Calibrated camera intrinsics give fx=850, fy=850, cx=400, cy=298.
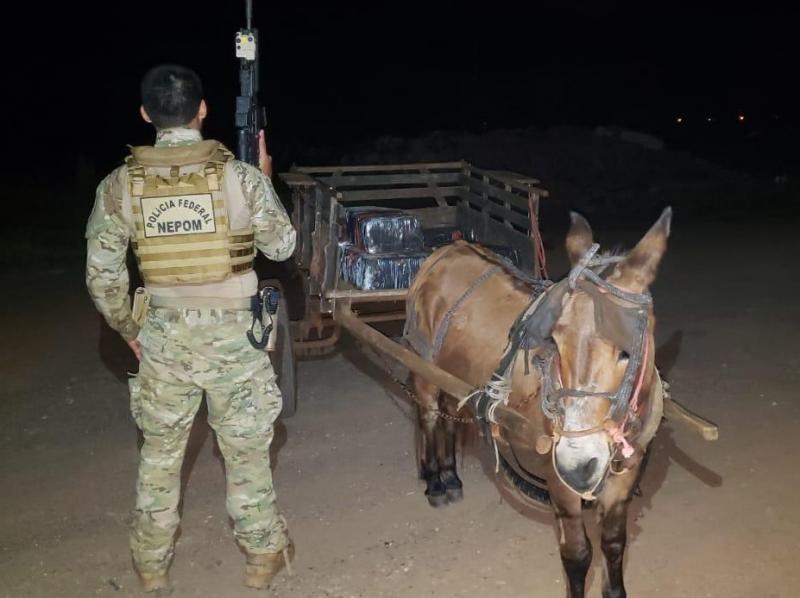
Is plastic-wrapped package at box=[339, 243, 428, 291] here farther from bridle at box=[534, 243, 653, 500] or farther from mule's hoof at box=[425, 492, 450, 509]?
bridle at box=[534, 243, 653, 500]

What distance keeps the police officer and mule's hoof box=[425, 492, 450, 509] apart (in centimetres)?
127

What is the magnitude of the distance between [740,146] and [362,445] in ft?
90.7

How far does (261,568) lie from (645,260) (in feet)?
7.73

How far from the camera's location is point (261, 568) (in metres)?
4.18

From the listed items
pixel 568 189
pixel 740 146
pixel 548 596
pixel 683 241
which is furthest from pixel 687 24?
pixel 548 596

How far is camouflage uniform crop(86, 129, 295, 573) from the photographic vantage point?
3.74 meters

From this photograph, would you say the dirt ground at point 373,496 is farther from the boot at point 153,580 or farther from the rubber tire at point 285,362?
the rubber tire at point 285,362

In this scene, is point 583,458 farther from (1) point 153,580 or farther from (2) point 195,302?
(1) point 153,580

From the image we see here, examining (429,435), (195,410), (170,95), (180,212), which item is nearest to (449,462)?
(429,435)

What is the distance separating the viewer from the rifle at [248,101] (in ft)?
17.1

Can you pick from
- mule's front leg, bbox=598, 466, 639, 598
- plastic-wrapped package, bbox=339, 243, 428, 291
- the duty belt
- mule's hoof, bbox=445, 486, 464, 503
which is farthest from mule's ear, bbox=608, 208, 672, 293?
plastic-wrapped package, bbox=339, 243, 428, 291

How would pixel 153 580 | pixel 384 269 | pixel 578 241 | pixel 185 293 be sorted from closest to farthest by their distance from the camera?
pixel 578 241
pixel 185 293
pixel 153 580
pixel 384 269

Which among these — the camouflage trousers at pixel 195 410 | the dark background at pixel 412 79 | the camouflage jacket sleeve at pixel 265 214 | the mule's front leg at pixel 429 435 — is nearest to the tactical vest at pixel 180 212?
the camouflage jacket sleeve at pixel 265 214

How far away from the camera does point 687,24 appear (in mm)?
46906
